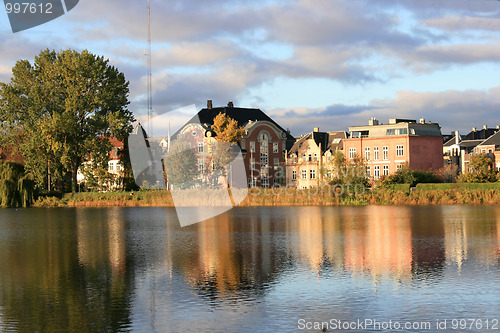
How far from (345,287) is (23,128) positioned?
2713 inches

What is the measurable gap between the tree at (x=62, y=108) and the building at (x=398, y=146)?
47.1 meters

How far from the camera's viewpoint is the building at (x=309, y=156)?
11606 centimetres

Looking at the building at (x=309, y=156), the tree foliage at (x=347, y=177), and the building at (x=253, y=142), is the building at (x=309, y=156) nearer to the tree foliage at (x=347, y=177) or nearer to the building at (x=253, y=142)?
the building at (x=253, y=142)

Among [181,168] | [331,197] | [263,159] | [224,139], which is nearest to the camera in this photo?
[331,197]

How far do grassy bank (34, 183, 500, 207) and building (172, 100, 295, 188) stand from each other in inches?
1442

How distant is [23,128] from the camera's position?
7725 centimetres

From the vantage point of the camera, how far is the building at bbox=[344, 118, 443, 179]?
350ft

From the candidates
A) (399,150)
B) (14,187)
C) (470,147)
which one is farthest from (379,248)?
(470,147)

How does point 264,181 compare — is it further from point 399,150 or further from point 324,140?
point 399,150

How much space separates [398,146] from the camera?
107 m

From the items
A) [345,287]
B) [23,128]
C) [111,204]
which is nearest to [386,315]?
[345,287]

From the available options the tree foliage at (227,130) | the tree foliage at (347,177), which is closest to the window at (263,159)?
the tree foliage at (227,130)

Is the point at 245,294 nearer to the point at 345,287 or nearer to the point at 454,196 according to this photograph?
the point at 345,287

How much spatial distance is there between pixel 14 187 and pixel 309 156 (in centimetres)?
5953
